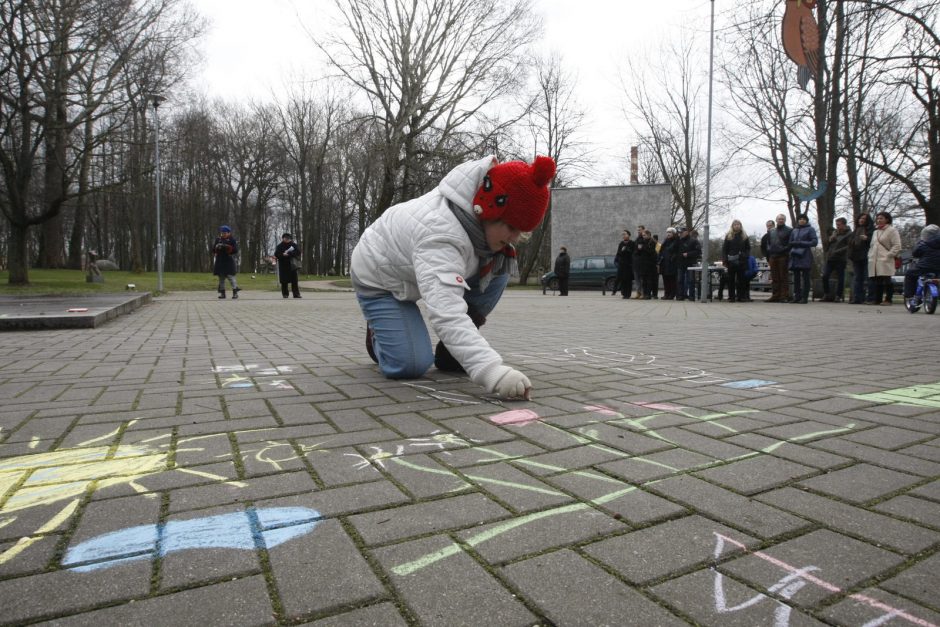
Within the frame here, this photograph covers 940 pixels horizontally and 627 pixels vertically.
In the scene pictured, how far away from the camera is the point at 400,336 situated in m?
3.47

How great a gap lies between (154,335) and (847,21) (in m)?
7.64

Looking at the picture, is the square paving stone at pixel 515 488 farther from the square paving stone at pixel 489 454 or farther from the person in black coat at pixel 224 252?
the person in black coat at pixel 224 252

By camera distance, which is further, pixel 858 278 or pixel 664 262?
pixel 664 262

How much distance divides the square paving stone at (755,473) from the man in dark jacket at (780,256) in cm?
1163

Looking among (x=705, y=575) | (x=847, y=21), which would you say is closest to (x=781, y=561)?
(x=705, y=575)

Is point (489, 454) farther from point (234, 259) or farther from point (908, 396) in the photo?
point (234, 259)

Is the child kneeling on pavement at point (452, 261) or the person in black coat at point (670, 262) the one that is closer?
the child kneeling on pavement at point (452, 261)

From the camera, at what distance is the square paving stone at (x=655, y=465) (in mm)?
1877

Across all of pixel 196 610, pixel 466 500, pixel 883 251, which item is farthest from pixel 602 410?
pixel 883 251

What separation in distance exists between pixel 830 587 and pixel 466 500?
2.90 feet

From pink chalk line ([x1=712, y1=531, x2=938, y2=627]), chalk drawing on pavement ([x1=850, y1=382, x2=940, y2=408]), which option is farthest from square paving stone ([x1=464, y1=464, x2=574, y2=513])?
chalk drawing on pavement ([x1=850, y1=382, x2=940, y2=408])

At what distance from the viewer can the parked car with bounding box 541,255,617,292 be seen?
21.0 metres

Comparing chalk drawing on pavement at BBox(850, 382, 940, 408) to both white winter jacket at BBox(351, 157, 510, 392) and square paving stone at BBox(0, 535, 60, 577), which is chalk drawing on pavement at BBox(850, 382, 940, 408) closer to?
white winter jacket at BBox(351, 157, 510, 392)

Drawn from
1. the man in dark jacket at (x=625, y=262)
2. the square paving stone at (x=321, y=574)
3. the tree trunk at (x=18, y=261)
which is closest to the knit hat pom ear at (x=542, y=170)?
the square paving stone at (x=321, y=574)
